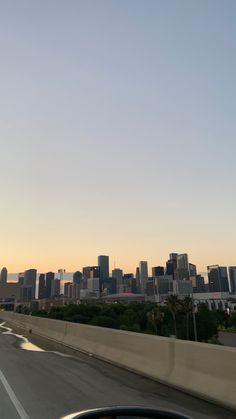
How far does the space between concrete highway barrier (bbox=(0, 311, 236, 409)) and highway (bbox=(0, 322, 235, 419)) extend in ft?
1.02

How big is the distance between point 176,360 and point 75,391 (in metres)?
2.57

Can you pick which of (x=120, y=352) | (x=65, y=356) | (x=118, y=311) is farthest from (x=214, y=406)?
(x=118, y=311)

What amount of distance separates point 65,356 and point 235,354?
1023cm

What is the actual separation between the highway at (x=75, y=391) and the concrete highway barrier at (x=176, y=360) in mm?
311

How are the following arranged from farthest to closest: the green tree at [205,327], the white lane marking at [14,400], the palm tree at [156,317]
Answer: the palm tree at [156,317]
the green tree at [205,327]
the white lane marking at [14,400]

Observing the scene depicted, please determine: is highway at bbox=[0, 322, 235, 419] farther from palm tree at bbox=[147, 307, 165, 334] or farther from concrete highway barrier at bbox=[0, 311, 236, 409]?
palm tree at bbox=[147, 307, 165, 334]

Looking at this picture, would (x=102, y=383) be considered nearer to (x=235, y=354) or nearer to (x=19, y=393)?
(x=19, y=393)

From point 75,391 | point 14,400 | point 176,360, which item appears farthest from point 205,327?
point 14,400

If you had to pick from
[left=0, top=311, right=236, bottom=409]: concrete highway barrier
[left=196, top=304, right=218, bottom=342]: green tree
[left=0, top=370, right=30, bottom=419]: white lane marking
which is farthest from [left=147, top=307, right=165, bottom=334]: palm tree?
A: [left=0, top=370, right=30, bottom=419]: white lane marking

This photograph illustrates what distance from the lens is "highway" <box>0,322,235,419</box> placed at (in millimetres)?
8547

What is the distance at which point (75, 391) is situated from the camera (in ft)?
34.2

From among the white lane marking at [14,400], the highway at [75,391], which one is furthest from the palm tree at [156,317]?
the white lane marking at [14,400]

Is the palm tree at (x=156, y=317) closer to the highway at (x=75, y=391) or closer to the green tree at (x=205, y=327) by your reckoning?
the green tree at (x=205, y=327)

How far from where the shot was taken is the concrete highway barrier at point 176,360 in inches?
366
